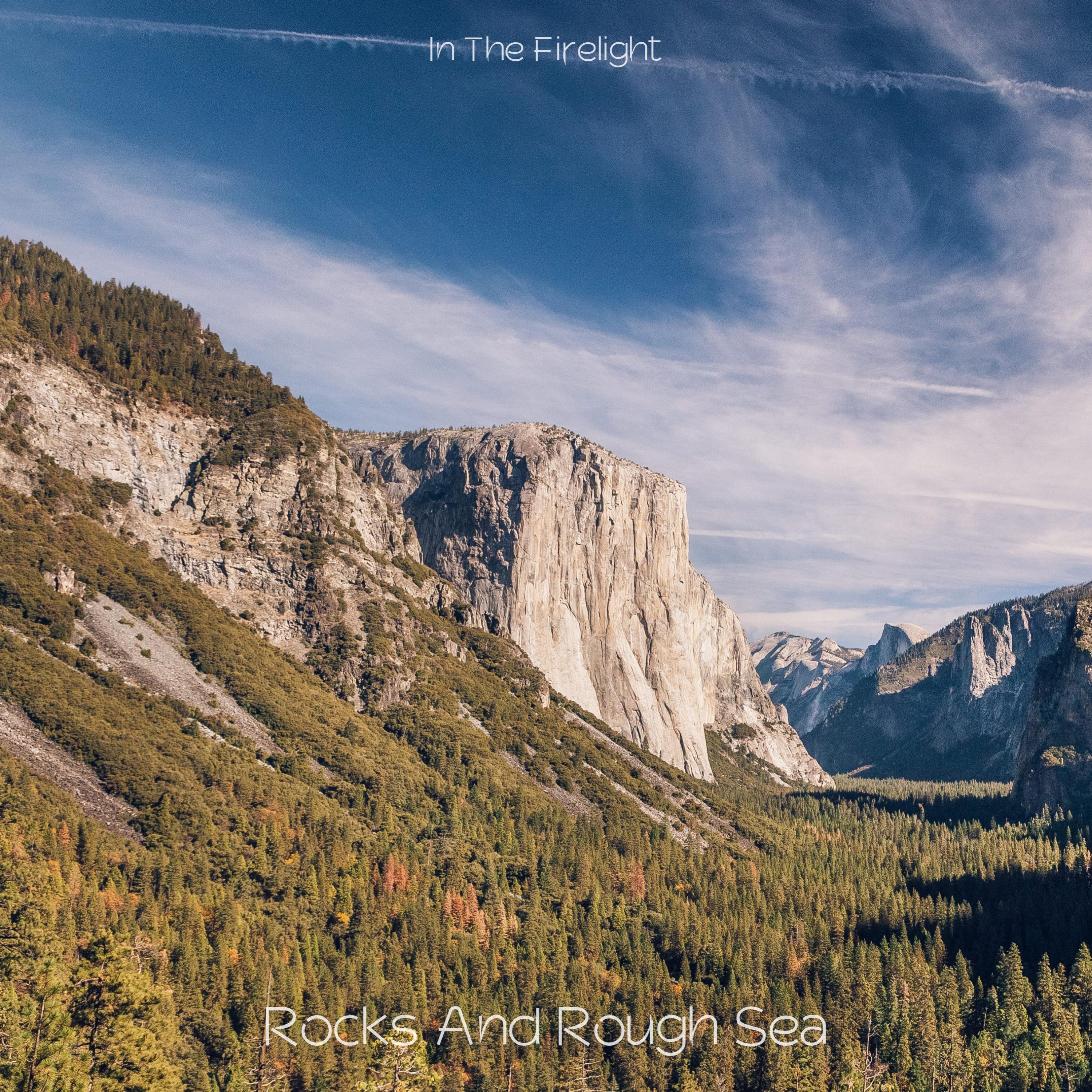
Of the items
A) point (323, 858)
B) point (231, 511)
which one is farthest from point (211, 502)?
point (323, 858)

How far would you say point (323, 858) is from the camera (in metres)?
114

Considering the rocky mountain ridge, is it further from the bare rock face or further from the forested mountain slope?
the forested mountain slope

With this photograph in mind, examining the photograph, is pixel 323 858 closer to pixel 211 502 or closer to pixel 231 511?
pixel 231 511

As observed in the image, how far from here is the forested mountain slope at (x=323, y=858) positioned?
260ft

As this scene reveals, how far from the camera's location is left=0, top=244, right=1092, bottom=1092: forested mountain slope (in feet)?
260

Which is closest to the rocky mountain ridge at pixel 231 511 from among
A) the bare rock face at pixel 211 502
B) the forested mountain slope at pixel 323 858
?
the bare rock face at pixel 211 502

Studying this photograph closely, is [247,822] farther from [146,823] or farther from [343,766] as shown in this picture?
[343,766]

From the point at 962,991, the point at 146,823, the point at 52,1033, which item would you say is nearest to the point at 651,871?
the point at 962,991

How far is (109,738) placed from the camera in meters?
112

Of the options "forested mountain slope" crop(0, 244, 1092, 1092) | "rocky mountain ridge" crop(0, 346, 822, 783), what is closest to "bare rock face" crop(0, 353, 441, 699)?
"rocky mountain ridge" crop(0, 346, 822, 783)

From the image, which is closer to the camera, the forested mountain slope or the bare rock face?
the forested mountain slope

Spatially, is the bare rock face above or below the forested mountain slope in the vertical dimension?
above

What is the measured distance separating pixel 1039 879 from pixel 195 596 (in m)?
155

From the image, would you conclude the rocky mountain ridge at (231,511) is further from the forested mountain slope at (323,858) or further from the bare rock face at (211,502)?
the forested mountain slope at (323,858)
